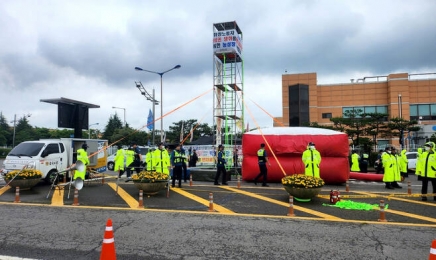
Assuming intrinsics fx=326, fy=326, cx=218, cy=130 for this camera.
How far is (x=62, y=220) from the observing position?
7.41 meters

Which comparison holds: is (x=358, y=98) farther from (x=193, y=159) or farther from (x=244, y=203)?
(x=244, y=203)

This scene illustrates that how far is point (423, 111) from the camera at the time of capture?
4634 cm

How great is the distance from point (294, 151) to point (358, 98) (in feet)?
124

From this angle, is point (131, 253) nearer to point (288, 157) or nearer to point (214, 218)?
point (214, 218)

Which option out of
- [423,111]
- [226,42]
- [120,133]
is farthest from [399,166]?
[120,133]

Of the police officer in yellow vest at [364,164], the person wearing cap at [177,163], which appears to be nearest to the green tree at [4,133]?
the person wearing cap at [177,163]

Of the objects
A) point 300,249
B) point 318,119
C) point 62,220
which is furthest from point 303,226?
point 318,119

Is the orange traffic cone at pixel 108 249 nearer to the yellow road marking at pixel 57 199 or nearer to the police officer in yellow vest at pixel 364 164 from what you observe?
the yellow road marking at pixel 57 199

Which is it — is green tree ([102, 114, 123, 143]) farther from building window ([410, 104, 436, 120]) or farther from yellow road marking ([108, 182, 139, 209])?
yellow road marking ([108, 182, 139, 209])

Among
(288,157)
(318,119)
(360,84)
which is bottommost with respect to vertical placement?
(288,157)

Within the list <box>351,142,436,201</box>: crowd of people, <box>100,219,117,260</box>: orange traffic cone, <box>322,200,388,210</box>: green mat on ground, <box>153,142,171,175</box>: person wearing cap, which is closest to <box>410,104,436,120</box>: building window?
<box>351,142,436,201</box>: crowd of people

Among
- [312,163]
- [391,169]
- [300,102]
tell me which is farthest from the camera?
[300,102]

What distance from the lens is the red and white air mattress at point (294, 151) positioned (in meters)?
14.7

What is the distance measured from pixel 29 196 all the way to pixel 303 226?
896cm
